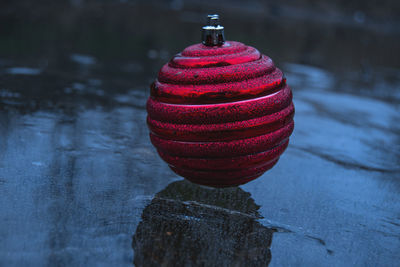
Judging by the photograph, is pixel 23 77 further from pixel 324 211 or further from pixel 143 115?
pixel 324 211

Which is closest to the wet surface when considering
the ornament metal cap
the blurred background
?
the blurred background

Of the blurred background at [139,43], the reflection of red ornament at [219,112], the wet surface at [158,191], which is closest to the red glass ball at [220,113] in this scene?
the reflection of red ornament at [219,112]

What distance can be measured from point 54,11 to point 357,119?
35.6 ft

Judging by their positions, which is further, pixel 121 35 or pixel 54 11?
pixel 54 11

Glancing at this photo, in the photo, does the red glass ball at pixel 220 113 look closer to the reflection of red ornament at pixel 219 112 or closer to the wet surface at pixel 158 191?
the reflection of red ornament at pixel 219 112

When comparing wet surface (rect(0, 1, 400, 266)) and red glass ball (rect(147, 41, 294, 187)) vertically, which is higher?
red glass ball (rect(147, 41, 294, 187))

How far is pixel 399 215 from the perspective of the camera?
318cm

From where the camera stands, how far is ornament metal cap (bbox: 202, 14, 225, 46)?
3.00 metres

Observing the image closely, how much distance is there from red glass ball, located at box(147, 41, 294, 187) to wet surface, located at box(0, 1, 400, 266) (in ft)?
1.17

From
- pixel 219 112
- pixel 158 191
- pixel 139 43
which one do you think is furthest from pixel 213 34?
pixel 139 43

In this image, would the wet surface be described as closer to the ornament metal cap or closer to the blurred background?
the blurred background

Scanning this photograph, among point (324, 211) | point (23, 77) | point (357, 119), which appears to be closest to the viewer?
point (324, 211)

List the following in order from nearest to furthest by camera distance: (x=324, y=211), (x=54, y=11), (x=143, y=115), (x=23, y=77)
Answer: (x=324, y=211) < (x=143, y=115) < (x=23, y=77) < (x=54, y=11)

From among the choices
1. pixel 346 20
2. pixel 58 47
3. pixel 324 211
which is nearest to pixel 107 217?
pixel 324 211
